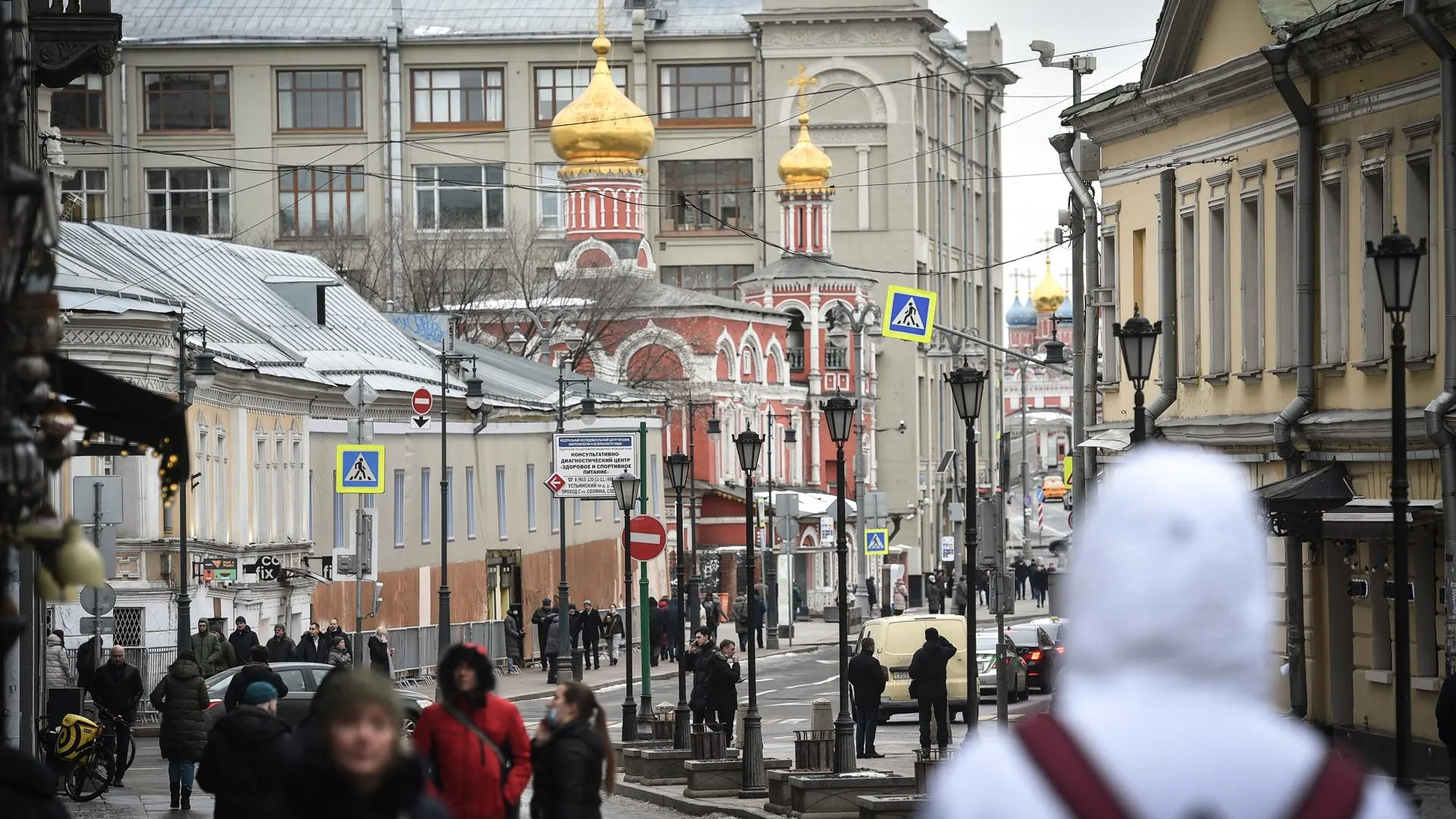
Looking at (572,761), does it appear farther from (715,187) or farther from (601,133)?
(715,187)

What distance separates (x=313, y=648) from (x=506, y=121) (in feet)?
239

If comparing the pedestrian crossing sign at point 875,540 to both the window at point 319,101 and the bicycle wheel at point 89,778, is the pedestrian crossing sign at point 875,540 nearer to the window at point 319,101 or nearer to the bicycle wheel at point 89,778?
the bicycle wheel at point 89,778

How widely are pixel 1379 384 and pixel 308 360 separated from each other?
2746 centimetres

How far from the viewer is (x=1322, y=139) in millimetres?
25609

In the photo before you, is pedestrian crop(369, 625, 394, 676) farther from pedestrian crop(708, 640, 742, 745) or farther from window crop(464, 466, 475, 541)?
window crop(464, 466, 475, 541)

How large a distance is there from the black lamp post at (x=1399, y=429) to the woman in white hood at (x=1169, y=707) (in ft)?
45.5

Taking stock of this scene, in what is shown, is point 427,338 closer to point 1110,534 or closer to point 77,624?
point 77,624

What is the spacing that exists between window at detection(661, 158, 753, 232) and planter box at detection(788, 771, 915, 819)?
289ft

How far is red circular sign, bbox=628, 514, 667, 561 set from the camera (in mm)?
32969

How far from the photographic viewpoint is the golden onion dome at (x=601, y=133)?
9044cm

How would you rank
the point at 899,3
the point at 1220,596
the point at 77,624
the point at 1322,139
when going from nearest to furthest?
1. the point at 1220,596
2. the point at 1322,139
3. the point at 77,624
4. the point at 899,3

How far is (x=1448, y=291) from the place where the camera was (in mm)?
22312

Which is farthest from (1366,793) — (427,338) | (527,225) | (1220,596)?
(527,225)

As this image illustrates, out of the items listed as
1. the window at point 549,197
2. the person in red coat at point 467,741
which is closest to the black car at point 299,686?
the person in red coat at point 467,741
